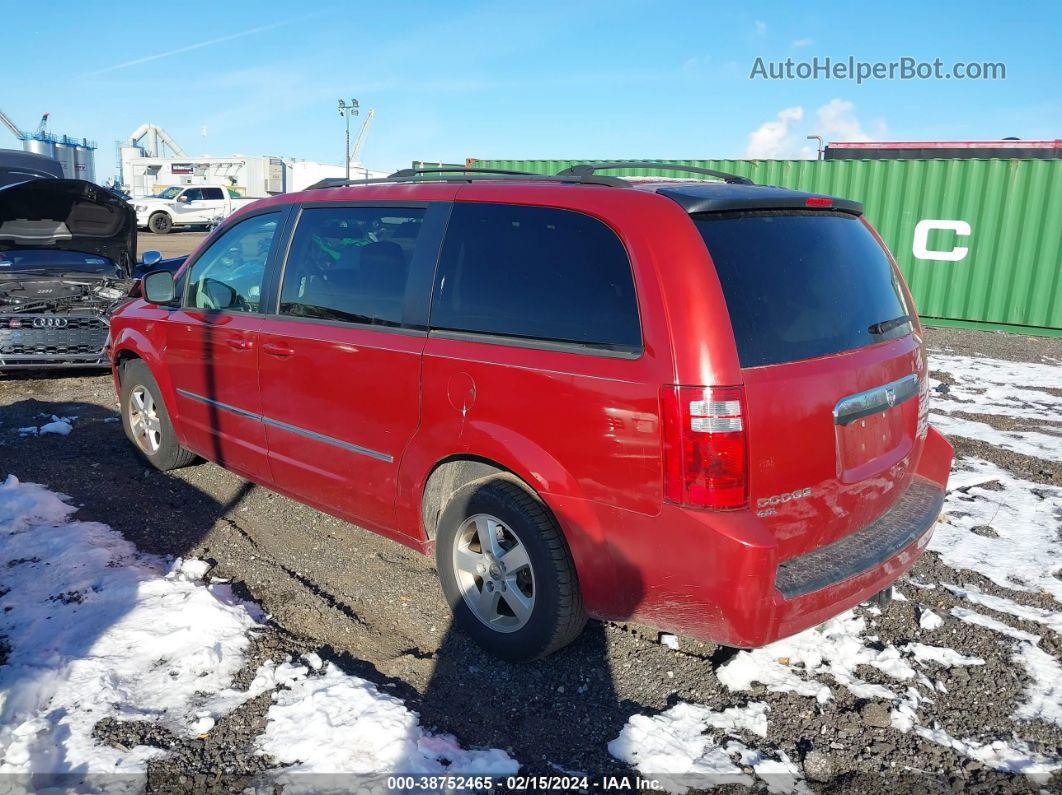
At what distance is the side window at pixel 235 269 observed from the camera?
13.7 feet

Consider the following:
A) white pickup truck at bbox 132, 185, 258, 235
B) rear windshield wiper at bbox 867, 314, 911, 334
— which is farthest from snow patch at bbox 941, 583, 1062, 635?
white pickup truck at bbox 132, 185, 258, 235

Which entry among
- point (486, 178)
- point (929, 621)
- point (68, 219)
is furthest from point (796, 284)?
point (68, 219)

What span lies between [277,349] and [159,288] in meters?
1.34

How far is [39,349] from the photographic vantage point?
7246mm

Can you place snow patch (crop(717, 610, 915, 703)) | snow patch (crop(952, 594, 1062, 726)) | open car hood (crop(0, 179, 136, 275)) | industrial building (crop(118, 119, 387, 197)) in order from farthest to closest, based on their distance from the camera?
industrial building (crop(118, 119, 387, 197)) → open car hood (crop(0, 179, 136, 275)) → snow patch (crop(717, 610, 915, 703)) → snow patch (crop(952, 594, 1062, 726))

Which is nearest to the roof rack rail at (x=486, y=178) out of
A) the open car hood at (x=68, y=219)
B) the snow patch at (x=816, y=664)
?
the snow patch at (x=816, y=664)

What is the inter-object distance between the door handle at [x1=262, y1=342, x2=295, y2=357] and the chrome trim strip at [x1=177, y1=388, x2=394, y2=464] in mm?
338

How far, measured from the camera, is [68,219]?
8180 mm

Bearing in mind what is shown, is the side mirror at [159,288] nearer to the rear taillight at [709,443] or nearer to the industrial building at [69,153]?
the rear taillight at [709,443]

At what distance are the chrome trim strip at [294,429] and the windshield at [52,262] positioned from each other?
4.18 m

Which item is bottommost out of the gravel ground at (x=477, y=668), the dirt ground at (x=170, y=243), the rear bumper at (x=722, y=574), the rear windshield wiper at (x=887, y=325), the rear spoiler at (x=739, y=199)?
the gravel ground at (x=477, y=668)

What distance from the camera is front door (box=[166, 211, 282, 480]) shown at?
414cm

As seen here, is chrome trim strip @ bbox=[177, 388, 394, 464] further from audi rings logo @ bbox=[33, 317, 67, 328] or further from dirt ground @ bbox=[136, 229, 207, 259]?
dirt ground @ bbox=[136, 229, 207, 259]

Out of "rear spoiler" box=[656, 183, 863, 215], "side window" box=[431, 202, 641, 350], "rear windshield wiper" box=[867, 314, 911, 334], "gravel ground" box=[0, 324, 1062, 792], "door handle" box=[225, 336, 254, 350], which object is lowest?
"gravel ground" box=[0, 324, 1062, 792]
